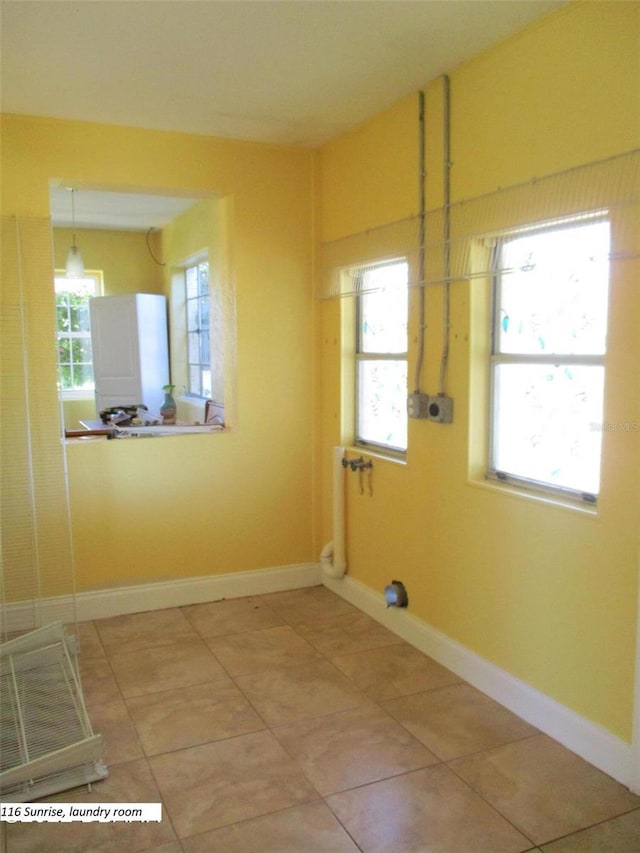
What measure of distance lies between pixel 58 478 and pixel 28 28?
201 centimetres

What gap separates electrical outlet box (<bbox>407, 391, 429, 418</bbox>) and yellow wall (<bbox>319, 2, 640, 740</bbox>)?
54 mm

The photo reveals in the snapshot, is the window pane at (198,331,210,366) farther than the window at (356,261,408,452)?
Yes

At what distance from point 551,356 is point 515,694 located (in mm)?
1296

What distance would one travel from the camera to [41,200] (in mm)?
3443

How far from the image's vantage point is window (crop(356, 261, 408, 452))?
→ 3498 mm

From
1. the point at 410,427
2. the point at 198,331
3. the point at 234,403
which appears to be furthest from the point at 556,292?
the point at 198,331

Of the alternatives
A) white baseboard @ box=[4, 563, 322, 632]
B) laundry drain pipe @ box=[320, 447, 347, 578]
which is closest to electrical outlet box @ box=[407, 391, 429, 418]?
laundry drain pipe @ box=[320, 447, 347, 578]

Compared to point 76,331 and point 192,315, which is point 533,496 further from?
point 76,331

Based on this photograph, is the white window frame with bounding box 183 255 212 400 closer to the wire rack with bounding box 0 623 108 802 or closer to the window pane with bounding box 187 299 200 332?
the window pane with bounding box 187 299 200 332

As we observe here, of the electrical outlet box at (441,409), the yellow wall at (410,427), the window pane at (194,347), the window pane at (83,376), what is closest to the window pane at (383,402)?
the yellow wall at (410,427)

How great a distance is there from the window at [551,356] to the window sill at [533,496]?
34 mm

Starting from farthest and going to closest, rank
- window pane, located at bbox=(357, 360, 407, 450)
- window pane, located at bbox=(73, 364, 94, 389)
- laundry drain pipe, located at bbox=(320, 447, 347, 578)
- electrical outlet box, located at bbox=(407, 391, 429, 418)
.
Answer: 1. window pane, located at bbox=(73, 364, 94, 389)
2. laundry drain pipe, located at bbox=(320, 447, 347, 578)
3. window pane, located at bbox=(357, 360, 407, 450)
4. electrical outlet box, located at bbox=(407, 391, 429, 418)

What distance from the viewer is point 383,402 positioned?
371 centimetres

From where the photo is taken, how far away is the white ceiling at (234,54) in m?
2.38
